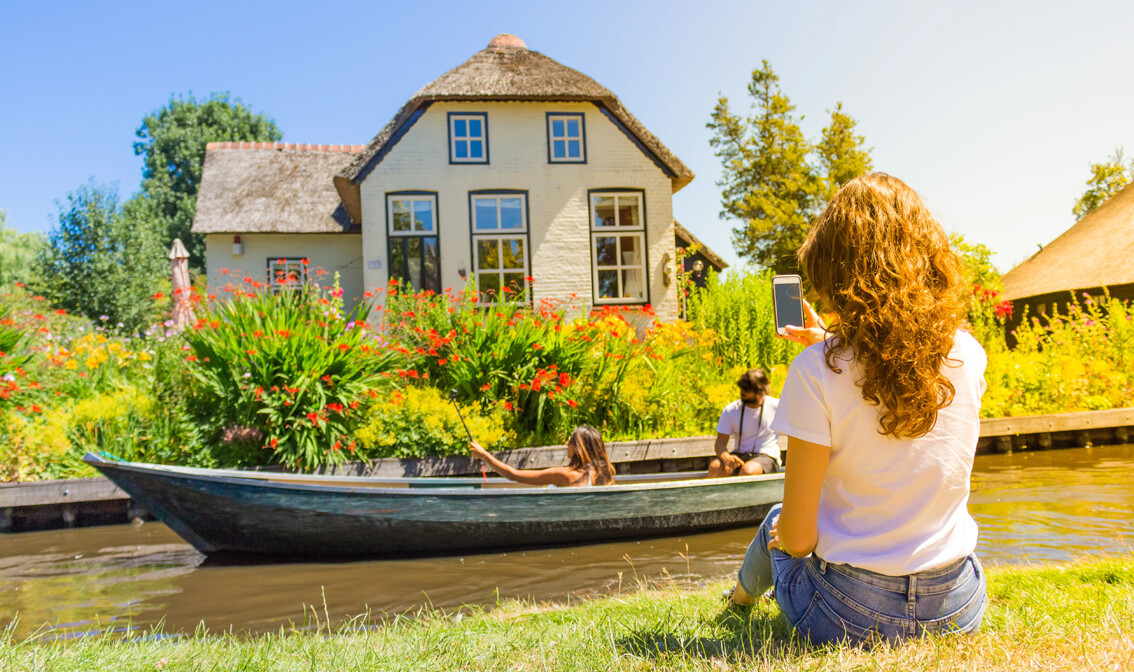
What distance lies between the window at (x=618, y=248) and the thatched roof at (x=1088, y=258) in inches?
481

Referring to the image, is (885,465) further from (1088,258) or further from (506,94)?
(1088,258)

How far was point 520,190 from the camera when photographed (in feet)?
57.2

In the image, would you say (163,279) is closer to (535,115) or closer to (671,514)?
(535,115)

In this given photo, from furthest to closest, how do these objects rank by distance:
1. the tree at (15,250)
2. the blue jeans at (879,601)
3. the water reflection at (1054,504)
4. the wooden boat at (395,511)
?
the tree at (15,250) < the wooden boat at (395,511) < the water reflection at (1054,504) < the blue jeans at (879,601)

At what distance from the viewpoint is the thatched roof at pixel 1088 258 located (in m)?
20.6

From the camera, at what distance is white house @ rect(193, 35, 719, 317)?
55.4ft

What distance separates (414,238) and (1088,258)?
19.5 m

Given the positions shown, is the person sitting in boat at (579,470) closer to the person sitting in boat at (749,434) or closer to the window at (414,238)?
the person sitting in boat at (749,434)

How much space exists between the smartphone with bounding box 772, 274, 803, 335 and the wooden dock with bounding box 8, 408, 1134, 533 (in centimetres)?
641

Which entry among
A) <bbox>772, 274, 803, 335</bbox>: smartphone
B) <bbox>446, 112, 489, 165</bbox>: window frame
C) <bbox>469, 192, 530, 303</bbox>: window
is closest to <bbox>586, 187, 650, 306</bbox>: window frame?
<bbox>469, 192, 530, 303</bbox>: window

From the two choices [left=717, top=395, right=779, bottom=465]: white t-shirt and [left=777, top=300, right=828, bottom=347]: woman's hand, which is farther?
[left=717, top=395, right=779, bottom=465]: white t-shirt

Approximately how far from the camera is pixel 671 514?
718 cm

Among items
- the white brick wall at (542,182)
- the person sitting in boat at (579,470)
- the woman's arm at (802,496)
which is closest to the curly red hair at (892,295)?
the woman's arm at (802,496)

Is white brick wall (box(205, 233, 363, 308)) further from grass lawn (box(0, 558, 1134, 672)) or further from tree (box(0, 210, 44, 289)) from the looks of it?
tree (box(0, 210, 44, 289))
